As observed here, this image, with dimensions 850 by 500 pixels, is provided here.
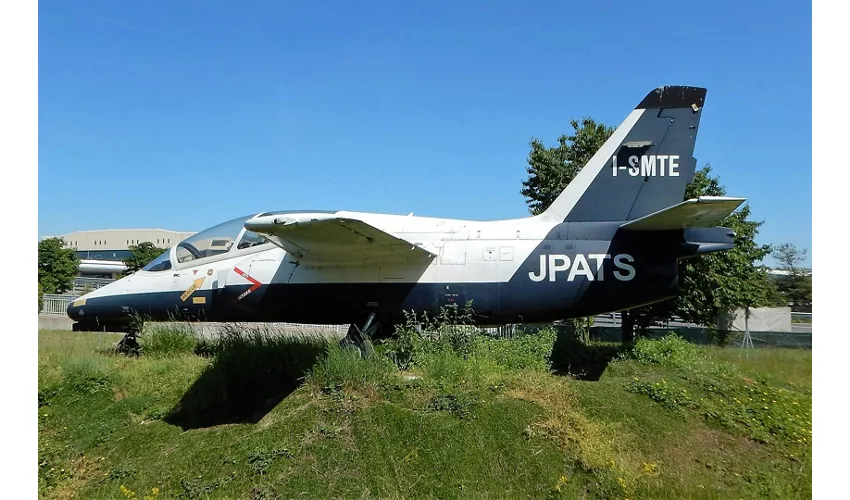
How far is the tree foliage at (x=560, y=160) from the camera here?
14.6 metres

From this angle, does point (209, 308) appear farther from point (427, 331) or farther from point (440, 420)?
point (440, 420)

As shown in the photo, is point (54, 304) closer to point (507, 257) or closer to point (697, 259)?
point (507, 257)

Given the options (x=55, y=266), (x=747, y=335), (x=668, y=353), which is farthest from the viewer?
(x=55, y=266)

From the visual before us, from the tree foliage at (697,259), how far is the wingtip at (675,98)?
5516 millimetres

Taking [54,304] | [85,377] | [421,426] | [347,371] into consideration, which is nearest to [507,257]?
[347,371]

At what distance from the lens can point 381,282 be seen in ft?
25.4

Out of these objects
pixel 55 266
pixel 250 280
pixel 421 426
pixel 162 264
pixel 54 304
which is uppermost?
pixel 162 264

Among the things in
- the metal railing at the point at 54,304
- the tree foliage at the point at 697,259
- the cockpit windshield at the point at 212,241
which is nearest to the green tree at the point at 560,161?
the tree foliage at the point at 697,259

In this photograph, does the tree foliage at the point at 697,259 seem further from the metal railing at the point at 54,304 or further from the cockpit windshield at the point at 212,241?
the metal railing at the point at 54,304

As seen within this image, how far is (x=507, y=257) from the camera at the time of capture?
7.53m

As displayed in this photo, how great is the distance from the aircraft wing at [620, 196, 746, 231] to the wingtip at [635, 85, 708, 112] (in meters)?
2.09

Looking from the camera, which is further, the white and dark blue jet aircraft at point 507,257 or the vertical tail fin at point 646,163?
the vertical tail fin at point 646,163

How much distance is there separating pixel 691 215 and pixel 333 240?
478 centimetres

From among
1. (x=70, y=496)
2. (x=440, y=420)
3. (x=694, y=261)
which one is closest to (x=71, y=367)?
(x=70, y=496)
